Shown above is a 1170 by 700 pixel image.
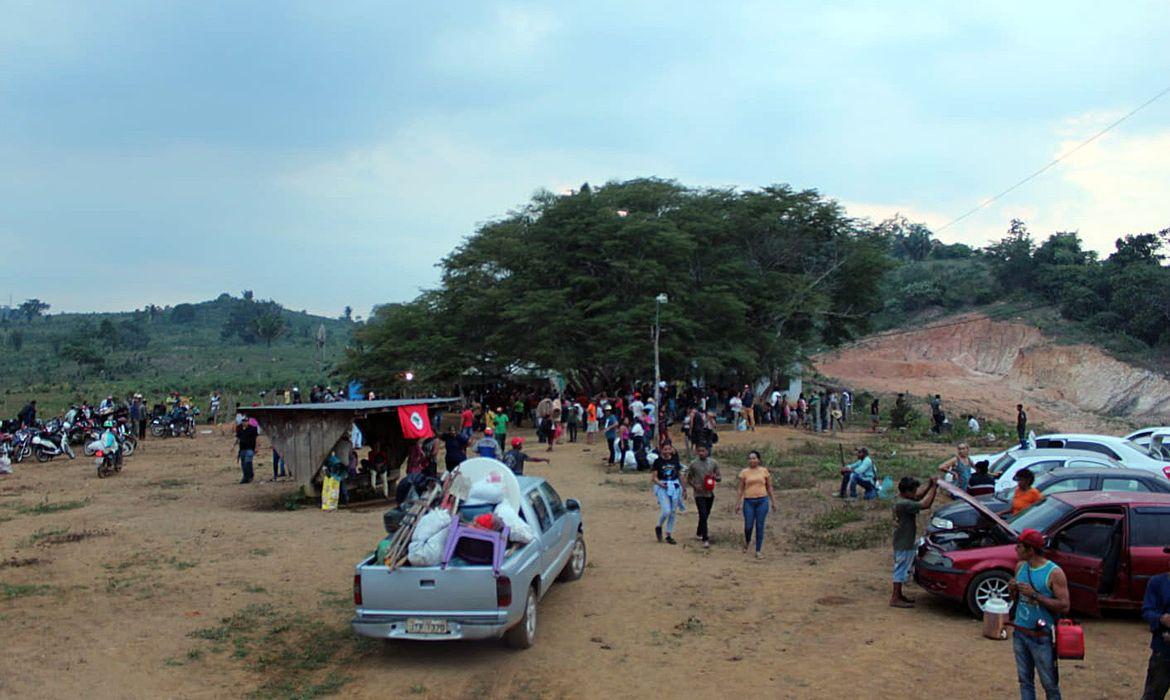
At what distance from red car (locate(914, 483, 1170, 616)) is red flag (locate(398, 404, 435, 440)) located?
9.99 m

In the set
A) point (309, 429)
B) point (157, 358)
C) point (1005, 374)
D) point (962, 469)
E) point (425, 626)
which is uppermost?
point (157, 358)

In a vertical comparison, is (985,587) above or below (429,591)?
below

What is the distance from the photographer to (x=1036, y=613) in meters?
5.95

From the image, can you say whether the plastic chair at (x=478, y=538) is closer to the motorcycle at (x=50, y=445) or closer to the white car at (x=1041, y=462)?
the white car at (x=1041, y=462)

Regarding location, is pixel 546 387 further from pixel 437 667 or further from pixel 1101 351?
pixel 1101 351

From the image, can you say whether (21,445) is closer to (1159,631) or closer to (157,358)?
(1159,631)

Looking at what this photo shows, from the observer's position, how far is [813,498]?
57.3ft

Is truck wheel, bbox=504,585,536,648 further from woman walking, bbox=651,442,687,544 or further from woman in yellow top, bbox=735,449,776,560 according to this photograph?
woman walking, bbox=651,442,687,544

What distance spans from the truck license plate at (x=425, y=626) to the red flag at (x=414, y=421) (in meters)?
8.78

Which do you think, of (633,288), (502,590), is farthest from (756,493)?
(633,288)

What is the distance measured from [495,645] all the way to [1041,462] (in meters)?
11.3

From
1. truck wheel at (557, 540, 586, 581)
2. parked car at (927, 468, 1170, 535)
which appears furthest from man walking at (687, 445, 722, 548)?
parked car at (927, 468, 1170, 535)

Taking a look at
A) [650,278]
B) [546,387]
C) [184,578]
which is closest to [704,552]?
[184,578]

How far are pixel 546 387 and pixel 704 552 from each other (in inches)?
1127
